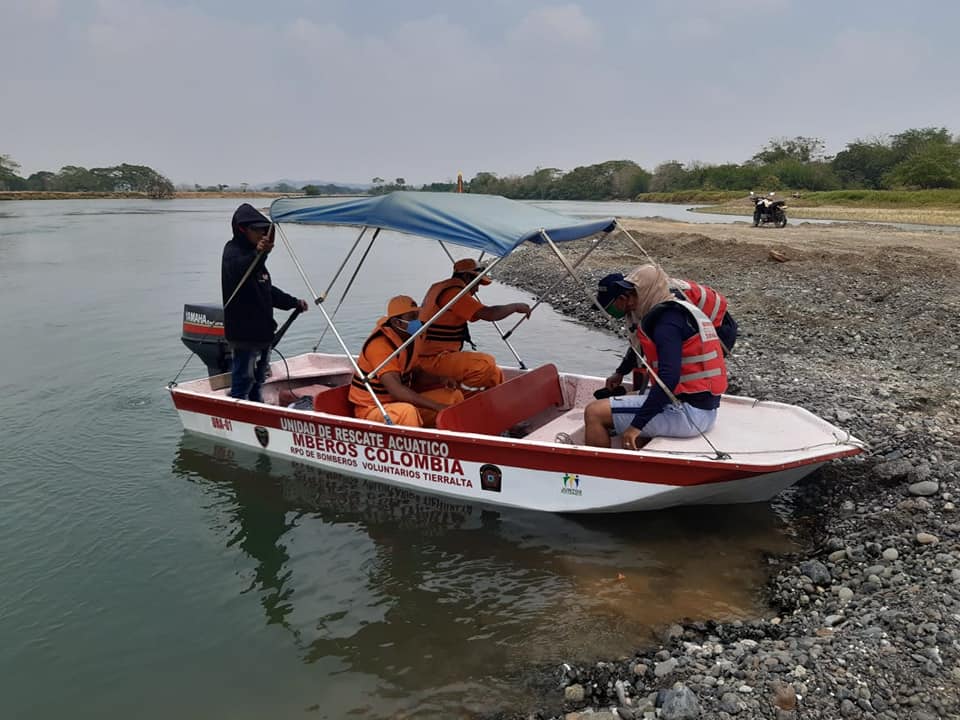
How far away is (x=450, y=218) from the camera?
5.86 m

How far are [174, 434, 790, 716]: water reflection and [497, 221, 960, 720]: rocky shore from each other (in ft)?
0.94

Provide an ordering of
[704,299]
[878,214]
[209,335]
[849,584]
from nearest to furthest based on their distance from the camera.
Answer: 1. [849,584]
2. [704,299]
3. [209,335]
4. [878,214]

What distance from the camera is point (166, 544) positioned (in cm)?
602

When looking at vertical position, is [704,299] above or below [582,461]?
above

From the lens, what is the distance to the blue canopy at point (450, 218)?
5.67m

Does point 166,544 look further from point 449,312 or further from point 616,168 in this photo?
point 616,168

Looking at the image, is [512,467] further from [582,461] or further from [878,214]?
[878,214]

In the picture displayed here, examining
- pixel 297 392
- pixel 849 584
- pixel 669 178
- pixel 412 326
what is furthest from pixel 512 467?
pixel 669 178

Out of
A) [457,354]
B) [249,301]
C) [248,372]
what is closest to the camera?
[249,301]

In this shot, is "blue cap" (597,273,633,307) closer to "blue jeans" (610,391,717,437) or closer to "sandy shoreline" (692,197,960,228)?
"blue jeans" (610,391,717,437)

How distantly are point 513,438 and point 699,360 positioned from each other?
175 cm

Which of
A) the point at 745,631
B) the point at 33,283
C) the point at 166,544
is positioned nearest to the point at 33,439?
the point at 166,544

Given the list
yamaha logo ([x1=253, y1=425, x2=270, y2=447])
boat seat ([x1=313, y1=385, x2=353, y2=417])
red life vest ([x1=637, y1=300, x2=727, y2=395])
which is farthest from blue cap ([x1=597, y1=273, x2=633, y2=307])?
yamaha logo ([x1=253, y1=425, x2=270, y2=447])

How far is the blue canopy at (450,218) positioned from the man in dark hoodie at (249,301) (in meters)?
0.31
